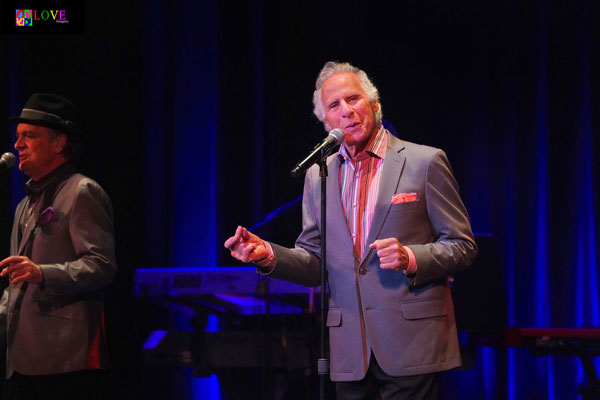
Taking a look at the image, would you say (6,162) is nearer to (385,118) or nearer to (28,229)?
(28,229)

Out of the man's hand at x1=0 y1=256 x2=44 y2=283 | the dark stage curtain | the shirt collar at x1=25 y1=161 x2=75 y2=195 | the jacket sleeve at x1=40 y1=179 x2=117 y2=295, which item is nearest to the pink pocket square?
the jacket sleeve at x1=40 y1=179 x2=117 y2=295

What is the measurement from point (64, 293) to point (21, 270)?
0.21 metres

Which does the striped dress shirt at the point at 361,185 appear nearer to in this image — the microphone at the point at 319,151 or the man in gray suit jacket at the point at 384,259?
the man in gray suit jacket at the point at 384,259

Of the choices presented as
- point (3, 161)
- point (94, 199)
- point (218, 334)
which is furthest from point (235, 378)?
point (3, 161)

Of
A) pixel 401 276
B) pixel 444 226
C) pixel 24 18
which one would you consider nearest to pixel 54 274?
pixel 401 276

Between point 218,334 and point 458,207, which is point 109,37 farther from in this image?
point 458,207

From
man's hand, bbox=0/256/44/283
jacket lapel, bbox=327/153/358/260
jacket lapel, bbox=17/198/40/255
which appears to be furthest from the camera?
jacket lapel, bbox=17/198/40/255

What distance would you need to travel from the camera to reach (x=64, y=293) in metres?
2.91

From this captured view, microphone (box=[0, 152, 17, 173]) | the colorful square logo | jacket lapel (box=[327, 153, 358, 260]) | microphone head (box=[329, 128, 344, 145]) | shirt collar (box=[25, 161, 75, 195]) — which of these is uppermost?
the colorful square logo

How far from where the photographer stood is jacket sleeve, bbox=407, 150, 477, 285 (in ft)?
7.84

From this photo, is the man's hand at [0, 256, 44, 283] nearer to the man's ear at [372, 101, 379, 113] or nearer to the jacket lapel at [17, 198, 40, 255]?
the jacket lapel at [17, 198, 40, 255]

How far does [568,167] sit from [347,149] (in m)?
3.03

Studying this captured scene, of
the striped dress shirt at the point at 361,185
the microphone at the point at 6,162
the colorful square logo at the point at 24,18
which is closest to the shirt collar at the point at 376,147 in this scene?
the striped dress shirt at the point at 361,185

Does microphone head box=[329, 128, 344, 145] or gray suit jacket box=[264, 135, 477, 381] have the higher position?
microphone head box=[329, 128, 344, 145]
